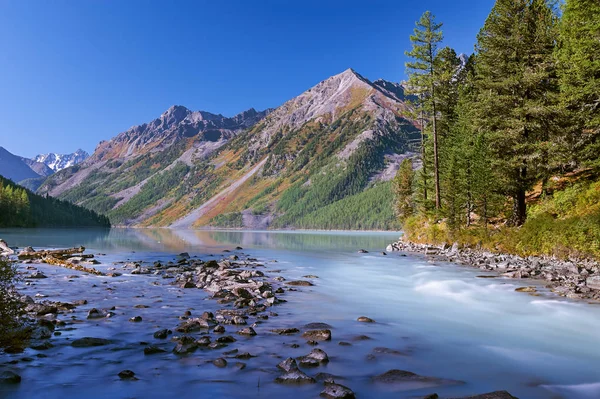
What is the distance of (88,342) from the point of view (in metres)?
10.4

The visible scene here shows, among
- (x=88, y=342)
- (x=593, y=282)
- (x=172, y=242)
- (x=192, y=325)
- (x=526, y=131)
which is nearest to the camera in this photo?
(x=88, y=342)

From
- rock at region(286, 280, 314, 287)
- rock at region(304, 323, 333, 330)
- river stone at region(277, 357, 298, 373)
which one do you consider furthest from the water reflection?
river stone at region(277, 357, 298, 373)

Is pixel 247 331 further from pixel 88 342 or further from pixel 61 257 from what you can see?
pixel 61 257

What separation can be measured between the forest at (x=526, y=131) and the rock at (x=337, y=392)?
21.9 meters

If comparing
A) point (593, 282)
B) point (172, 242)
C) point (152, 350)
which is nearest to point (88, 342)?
point (152, 350)

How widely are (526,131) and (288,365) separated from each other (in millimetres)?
32688

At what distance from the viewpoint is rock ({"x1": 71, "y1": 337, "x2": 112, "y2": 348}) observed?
33.4ft

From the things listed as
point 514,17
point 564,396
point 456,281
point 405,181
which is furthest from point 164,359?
point 405,181

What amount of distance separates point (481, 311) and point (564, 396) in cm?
825

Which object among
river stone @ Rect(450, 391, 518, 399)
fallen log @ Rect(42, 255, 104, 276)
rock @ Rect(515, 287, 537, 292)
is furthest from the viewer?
fallen log @ Rect(42, 255, 104, 276)

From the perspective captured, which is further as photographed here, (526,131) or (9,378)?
(526,131)

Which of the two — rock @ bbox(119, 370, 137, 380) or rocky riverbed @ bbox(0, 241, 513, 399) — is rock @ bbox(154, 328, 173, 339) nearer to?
rocky riverbed @ bbox(0, 241, 513, 399)

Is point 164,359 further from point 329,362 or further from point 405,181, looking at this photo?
point 405,181

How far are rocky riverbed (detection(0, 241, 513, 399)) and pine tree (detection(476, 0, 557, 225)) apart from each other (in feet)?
83.9
